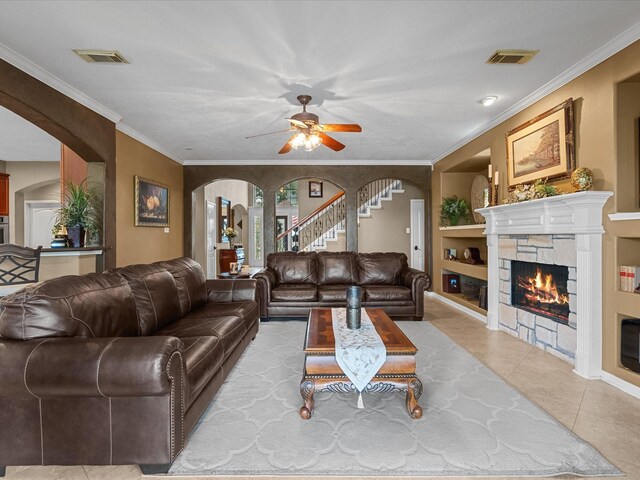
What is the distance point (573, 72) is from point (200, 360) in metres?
4.05

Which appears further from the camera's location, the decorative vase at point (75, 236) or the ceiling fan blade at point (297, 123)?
the decorative vase at point (75, 236)

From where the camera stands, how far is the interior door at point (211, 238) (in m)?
8.83

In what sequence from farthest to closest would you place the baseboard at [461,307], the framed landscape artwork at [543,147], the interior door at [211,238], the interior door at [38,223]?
the interior door at [211,238], the interior door at [38,223], the baseboard at [461,307], the framed landscape artwork at [543,147]

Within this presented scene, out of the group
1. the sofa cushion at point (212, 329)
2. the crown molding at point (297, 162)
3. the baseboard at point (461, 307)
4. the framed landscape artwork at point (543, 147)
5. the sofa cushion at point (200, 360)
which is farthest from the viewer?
the crown molding at point (297, 162)

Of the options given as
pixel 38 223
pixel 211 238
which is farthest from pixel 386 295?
pixel 38 223

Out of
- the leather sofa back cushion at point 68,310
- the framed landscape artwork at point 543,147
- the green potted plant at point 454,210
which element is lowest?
the leather sofa back cushion at point 68,310

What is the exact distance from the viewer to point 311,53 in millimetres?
2979

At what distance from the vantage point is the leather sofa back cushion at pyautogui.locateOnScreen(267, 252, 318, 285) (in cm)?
549

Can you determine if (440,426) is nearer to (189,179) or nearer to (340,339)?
(340,339)

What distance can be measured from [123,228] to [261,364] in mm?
2977

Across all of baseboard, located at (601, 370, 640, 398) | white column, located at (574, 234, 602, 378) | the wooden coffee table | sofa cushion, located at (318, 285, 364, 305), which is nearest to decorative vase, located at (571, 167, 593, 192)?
white column, located at (574, 234, 602, 378)

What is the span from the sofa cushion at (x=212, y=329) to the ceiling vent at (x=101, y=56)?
92.9 inches

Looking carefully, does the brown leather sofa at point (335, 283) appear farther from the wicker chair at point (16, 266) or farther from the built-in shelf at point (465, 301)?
the wicker chair at point (16, 266)

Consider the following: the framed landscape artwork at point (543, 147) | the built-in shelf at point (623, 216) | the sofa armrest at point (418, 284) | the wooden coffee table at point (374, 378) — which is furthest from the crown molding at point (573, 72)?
the wooden coffee table at point (374, 378)
